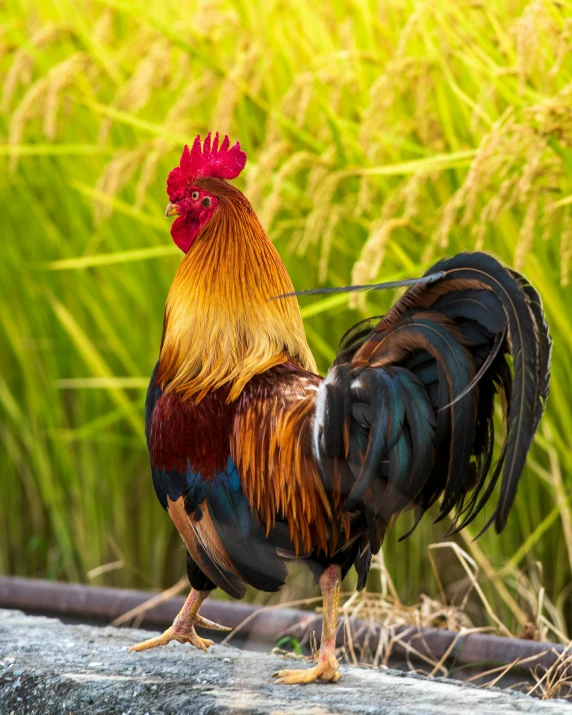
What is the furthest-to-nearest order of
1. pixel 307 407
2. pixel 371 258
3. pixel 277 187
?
pixel 277 187, pixel 371 258, pixel 307 407

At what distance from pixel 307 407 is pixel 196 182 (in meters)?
0.57

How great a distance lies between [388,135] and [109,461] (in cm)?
145

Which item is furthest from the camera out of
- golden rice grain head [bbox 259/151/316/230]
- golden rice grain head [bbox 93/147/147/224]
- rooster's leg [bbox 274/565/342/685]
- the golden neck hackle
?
golden rice grain head [bbox 93/147/147/224]

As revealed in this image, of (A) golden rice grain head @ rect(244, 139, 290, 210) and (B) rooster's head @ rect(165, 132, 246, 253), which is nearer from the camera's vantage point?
(B) rooster's head @ rect(165, 132, 246, 253)

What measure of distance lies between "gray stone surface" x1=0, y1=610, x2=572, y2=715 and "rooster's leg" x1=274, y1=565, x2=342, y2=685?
0.7 inches

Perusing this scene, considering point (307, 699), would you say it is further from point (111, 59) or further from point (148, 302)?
point (111, 59)

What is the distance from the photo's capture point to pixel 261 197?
3.07 metres

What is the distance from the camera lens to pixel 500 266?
5.31ft

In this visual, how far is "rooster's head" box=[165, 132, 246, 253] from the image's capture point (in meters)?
2.12

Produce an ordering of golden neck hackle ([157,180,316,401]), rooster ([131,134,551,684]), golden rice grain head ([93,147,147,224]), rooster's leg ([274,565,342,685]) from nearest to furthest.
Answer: rooster ([131,134,551,684]), rooster's leg ([274,565,342,685]), golden neck hackle ([157,180,316,401]), golden rice grain head ([93,147,147,224])

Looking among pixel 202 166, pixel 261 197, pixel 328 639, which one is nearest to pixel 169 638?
pixel 328 639

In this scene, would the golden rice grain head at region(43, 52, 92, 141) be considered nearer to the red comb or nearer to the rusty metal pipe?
the red comb

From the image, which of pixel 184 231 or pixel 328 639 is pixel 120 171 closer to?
pixel 184 231

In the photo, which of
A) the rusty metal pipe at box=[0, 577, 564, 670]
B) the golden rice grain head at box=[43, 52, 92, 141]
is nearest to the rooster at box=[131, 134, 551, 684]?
the rusty metal pipe at box=[0, 577, 564, 670]
